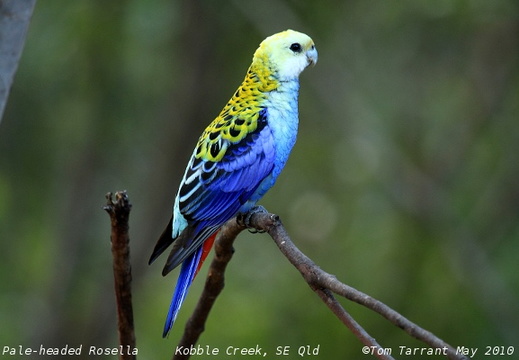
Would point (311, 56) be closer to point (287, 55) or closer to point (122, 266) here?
point (287, 55)

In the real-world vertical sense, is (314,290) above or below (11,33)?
below

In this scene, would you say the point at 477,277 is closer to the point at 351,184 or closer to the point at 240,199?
the point at 351,184

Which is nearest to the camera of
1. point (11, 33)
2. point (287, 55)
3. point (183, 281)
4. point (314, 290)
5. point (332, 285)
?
point (332, 285)

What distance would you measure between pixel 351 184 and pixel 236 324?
1757 mm

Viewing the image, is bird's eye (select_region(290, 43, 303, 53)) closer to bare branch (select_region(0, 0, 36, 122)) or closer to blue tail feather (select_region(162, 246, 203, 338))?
blue tail feather (select_region(162, 246, 203, 338))

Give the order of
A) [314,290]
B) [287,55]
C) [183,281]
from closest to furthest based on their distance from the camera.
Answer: [314,290] < [183,281] < [287,55]

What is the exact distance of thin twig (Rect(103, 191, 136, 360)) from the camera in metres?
2.52

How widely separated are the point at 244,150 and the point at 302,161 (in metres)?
4.21

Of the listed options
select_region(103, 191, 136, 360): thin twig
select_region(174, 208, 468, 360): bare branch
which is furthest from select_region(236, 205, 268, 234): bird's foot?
select_region(103, 191, 136, 360): thin twig

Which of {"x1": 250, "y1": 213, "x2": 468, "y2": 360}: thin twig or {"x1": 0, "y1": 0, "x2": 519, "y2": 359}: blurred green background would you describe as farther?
{"x1": 0, "y1": 0, "x2": 519, "y2": 359}: blurred green background

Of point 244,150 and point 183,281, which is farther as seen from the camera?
point 244,150

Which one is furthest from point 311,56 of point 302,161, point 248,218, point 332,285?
point 302,161

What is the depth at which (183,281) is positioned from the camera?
10.5 ft

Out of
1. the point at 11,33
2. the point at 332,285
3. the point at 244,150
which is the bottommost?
the point at 332,285
